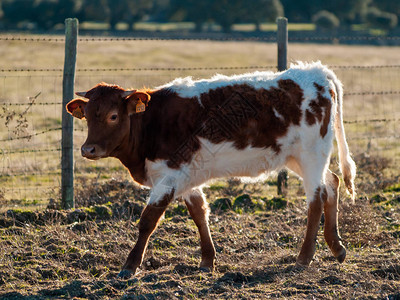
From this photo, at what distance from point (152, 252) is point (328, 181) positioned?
2.16m

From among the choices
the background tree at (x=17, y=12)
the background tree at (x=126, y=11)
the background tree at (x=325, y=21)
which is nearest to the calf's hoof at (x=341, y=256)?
the background tree at (x=17, y=12)

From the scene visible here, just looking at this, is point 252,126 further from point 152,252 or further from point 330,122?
point 152,252

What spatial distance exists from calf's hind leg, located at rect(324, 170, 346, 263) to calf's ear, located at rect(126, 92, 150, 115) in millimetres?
2324

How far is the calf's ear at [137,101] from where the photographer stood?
635cm

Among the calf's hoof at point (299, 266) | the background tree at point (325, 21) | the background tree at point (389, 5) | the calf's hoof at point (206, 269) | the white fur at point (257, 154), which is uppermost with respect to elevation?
the background tree at point (389, 5)

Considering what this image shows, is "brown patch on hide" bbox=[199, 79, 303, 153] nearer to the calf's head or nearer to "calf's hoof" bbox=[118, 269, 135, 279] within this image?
the calf's head

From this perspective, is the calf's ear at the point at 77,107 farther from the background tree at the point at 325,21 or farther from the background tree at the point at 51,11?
the background tree at the point at 325,21

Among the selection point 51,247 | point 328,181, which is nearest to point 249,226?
point 328,181

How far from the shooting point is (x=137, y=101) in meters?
6.43

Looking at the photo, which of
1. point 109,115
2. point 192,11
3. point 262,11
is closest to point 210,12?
point 192,11

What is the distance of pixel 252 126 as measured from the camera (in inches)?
262

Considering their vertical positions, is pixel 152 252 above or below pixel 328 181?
below

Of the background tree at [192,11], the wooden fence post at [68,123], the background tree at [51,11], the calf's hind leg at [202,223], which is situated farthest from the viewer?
the background tree at [192,11]

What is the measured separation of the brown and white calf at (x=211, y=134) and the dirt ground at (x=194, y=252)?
0.36m
